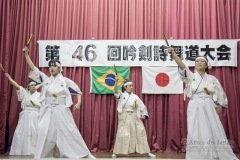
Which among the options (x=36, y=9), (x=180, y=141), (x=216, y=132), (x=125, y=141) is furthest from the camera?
(x=36, y=9)

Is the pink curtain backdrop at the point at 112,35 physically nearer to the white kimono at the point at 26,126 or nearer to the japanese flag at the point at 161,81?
the japanese flag at the point at 161,81

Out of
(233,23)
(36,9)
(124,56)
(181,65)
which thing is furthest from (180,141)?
(36,9)

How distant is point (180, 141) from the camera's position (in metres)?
7.04

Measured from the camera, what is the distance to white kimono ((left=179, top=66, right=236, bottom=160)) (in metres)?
4.10

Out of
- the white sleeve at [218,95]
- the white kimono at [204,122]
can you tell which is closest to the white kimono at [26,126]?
the white kimono at [204,122]

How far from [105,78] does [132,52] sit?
758 millimetres

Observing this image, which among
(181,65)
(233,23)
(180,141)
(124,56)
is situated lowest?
(180,141)

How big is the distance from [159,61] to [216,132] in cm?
312

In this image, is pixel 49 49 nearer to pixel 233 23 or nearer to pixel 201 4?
pixel 201 4

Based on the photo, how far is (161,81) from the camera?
7141 mm

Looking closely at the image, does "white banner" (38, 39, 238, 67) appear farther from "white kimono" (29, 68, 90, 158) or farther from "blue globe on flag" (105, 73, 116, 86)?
"white kimono" (29, 68, 90, 158)

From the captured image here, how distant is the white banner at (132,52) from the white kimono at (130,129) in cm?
116

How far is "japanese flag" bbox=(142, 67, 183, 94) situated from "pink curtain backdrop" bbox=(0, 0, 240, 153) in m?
0.14

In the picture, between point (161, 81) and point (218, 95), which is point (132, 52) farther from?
point (218, 95)
